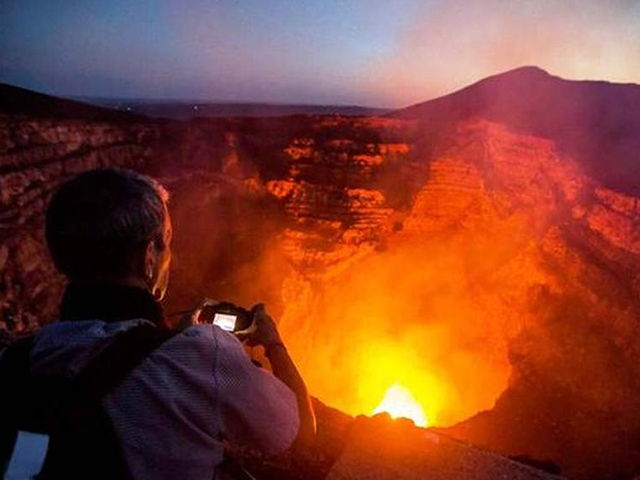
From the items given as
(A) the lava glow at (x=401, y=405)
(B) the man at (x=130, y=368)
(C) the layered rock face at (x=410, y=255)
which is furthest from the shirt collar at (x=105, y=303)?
(A) the lava glow at (x=401, y=405)

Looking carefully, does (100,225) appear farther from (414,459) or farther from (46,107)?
(46,107)

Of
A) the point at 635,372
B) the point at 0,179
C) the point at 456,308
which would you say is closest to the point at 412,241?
the point at 456,308

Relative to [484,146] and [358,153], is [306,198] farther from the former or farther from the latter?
[484,146]

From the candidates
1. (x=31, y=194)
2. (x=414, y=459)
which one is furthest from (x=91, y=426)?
(x=31, y=194)

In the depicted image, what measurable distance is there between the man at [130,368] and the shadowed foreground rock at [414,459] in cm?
342

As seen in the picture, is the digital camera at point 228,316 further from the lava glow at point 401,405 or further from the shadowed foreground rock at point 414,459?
the lava glow at point 401,405

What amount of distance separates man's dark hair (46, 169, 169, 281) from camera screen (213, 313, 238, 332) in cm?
86

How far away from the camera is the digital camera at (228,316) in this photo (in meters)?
2.42

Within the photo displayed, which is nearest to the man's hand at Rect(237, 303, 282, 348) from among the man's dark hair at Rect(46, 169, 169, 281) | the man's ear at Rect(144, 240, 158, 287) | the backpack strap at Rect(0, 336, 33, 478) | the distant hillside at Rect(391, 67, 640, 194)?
the man's ear at Rect(144, 240, 158, 287)

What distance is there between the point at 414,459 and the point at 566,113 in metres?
10.6

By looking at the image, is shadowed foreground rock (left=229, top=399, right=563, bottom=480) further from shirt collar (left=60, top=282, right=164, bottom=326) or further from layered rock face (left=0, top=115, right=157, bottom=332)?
layered rock face (left=0, top=115, right=157, bottom=332)

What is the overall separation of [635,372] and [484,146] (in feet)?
19.9

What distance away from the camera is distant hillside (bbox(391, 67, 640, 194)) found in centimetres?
1016

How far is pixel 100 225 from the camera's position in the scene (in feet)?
5.25
